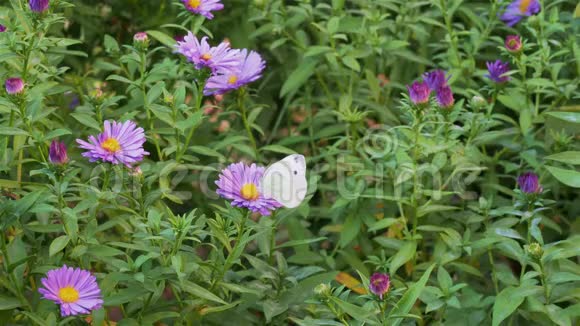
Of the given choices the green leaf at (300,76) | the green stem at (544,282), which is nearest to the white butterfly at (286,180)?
the green stem at (544,282)

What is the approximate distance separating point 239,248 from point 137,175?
20 centimetres

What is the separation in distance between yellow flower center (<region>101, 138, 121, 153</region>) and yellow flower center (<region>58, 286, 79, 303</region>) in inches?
8.3

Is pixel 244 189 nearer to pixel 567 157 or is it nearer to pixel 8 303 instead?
pixel 8 303

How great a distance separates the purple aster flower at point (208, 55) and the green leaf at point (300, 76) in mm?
452

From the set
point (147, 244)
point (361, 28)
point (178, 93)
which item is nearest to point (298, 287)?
point (147, 244)

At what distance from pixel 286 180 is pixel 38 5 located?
1.58 feet

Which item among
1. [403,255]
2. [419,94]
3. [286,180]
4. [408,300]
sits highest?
[419,94]

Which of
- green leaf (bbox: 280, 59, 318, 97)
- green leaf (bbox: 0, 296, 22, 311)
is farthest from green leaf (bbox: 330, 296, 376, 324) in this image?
green leaf (bbox: 280, 59, 318, 97)

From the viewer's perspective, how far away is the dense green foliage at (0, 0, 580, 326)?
1.56 metres

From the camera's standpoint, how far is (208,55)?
162 cm

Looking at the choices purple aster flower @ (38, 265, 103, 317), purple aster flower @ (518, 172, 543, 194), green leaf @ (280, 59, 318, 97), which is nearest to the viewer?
purple aster flower @ (38, 265, 103, 317)

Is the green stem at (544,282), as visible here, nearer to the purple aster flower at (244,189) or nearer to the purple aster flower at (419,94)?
the purple aster flower at (419,94)

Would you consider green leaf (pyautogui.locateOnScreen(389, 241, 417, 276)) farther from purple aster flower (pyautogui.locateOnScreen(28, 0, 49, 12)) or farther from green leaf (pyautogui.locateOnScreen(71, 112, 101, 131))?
purple aster flower (pyautogui.locateOnScreen(28, 0, 49, 12))

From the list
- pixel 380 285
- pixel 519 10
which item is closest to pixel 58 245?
pixel 380 285
